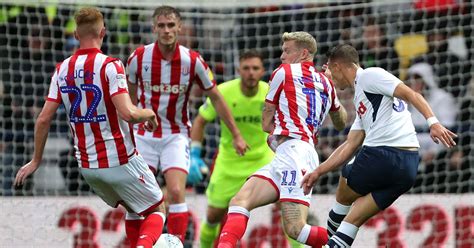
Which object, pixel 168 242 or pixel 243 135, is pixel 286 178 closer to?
pixel 168 242

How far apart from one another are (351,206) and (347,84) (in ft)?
2.97

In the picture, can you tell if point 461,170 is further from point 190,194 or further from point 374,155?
point 374,155

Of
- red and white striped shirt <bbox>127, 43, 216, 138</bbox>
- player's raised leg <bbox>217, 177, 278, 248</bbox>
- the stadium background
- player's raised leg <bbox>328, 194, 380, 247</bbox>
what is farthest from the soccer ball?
the stadium background

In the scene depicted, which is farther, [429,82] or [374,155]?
[429,82]

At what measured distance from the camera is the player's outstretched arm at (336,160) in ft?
25.0

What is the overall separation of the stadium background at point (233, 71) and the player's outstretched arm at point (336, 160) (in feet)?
11.3

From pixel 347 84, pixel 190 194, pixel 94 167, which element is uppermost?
pixel 347 84

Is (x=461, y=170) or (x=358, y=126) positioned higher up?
(x=358, y=126)

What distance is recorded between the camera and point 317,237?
7.94m

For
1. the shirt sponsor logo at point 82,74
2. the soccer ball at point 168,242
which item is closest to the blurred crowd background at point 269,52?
the soccer ball at point 168,242

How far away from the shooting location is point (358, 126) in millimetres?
7957

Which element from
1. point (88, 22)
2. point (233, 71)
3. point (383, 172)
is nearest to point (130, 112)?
point (88, 22)

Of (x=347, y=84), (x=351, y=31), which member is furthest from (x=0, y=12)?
(x=347, y=84)

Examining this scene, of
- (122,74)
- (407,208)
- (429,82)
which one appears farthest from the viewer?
(429,82)
